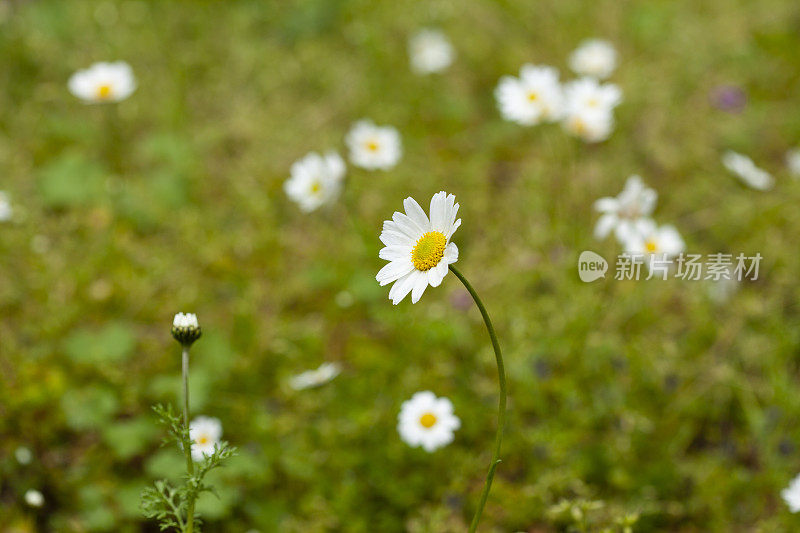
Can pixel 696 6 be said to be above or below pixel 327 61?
above

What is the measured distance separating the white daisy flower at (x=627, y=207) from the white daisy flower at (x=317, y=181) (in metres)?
0.91

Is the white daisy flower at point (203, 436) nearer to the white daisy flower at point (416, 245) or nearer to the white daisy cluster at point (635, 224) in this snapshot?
the white daisy flower at point (416, 245)

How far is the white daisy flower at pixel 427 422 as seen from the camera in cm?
193

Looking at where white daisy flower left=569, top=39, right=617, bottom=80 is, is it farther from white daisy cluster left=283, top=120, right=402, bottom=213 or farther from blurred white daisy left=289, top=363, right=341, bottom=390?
blurred white daisy left=289, top=363, right=341, bottom=390

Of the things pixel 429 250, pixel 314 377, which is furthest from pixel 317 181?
pixel 429 250

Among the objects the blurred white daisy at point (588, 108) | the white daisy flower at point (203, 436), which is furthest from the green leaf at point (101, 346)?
the blurred white daisy at point (588, 108)

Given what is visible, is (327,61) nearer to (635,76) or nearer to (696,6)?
(635,76)

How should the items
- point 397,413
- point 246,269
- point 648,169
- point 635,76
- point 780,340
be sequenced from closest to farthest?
point 397,413 < point 780,340 < point 246,269 < point 648,169 < point 635,76

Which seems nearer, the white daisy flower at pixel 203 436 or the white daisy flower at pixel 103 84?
the white daisy flower at pixel 203 436

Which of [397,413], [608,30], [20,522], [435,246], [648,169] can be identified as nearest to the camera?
[435,246]

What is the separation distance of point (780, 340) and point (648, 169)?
1.03 meters

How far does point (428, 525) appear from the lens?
2.00 meters

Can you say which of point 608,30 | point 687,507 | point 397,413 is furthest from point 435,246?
point 608,30

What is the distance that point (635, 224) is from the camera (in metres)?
2.22
